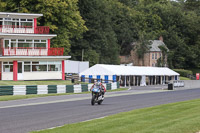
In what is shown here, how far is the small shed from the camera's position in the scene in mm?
58531

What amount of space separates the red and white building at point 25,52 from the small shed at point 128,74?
16.4 ft

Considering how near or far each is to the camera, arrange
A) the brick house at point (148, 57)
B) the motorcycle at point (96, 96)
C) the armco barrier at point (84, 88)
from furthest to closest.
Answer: the brick house at point (148, 57) < the armco barrier at point (84, 88) < the motorcycle at point (96, 96)

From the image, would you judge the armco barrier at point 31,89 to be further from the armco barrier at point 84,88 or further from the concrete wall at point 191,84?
the concrete wall at point 191,84

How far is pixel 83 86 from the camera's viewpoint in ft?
138

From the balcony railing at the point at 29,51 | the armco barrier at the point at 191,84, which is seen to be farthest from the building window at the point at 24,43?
the armco barrier at the point at 191,84

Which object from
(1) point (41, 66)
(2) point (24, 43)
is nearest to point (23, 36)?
(2) point (24, 43)

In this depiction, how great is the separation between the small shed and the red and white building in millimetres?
4990

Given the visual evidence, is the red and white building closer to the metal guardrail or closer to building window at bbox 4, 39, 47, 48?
building window at bbox 4, 39, 47, 48

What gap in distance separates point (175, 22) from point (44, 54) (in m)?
66.9

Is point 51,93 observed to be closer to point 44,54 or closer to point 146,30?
point 44,54

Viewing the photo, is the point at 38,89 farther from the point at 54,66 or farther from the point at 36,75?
the point at 54,66

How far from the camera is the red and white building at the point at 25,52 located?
1943 inches

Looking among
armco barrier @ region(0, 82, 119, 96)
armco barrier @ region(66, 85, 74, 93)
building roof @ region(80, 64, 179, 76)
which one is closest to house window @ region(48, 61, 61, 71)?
building roof @ region(80, 64, 179, 76)

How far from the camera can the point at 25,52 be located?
163 ft
